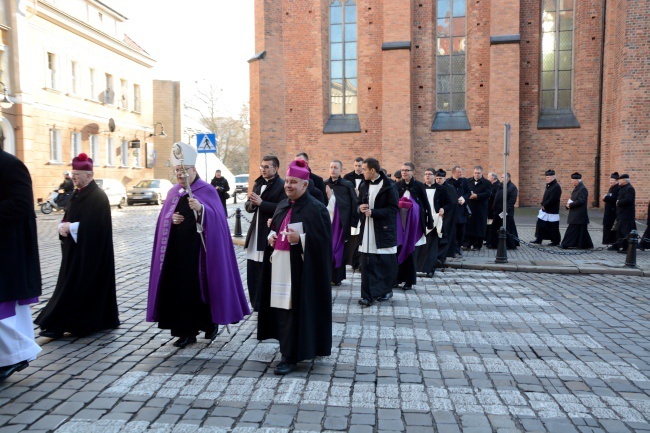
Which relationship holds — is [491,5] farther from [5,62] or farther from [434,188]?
[5,62]

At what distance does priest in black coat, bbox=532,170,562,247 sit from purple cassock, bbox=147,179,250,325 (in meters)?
11.9

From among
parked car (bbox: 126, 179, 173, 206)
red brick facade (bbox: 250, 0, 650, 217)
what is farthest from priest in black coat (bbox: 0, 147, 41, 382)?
parked car (bbox: 126, 179, 173, 206)

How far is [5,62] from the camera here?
29.2 metres

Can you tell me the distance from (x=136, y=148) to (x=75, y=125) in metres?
7.74

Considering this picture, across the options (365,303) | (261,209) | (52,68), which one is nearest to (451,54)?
(365,303)

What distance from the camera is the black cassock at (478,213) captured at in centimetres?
1544

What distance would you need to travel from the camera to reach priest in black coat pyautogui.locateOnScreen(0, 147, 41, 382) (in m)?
4.92

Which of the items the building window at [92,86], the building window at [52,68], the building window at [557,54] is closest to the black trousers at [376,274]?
the building window at [557,54]

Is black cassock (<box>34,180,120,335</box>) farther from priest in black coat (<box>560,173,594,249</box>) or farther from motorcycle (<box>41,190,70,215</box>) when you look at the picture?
motorcycle (<box>41,190,70,215</box>)

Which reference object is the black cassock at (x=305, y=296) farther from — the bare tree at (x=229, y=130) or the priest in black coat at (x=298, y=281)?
the bare tree at (x=229, y=130)

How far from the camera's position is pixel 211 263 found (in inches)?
237

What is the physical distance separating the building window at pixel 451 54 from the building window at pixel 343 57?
3672 millimetres

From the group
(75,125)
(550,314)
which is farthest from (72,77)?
(550,314)

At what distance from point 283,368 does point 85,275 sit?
2676 millimetres
